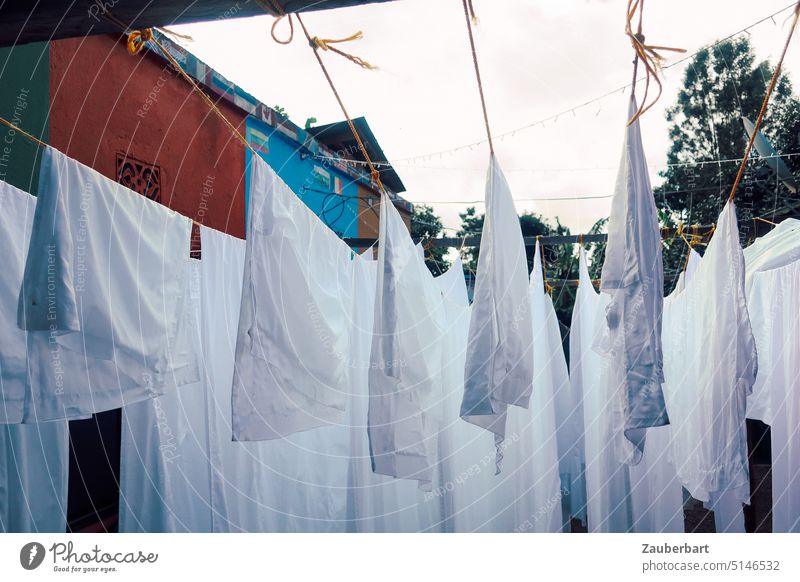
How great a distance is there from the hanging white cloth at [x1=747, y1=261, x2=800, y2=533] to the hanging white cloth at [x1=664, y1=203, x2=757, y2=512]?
20.3 inches

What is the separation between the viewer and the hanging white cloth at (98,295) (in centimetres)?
133

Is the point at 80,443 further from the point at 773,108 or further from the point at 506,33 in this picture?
the point at 773,108

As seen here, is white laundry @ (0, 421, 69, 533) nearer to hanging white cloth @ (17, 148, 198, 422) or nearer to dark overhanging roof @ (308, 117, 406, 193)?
hanging white cloth @ (17, 148, 198, 422)

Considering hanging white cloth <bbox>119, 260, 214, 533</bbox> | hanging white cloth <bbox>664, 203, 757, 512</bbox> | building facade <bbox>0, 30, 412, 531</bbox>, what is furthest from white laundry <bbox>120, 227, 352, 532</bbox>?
hanging white cloth <bbox>664, 203, 757, 512</bbox>

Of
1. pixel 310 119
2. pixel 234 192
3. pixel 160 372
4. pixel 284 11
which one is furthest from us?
pixel 310 119

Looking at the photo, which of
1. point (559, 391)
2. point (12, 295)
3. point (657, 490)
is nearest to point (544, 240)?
point (559, 391)

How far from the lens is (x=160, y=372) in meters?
1.84

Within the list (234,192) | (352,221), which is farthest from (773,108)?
(234,192)

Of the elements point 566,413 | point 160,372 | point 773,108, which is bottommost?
point 566,413

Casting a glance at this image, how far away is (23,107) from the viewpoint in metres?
2.25

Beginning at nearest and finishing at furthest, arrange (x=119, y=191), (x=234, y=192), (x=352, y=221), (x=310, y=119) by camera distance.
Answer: (x=119, y=191) → (x=234, y=192) → (x=310, y=119) → (x=352, y=221)

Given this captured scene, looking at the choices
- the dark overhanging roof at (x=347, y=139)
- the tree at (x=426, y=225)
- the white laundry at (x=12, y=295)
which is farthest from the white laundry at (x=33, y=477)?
the tree at (x=426, y=225)

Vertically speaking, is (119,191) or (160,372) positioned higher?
(119,191)
